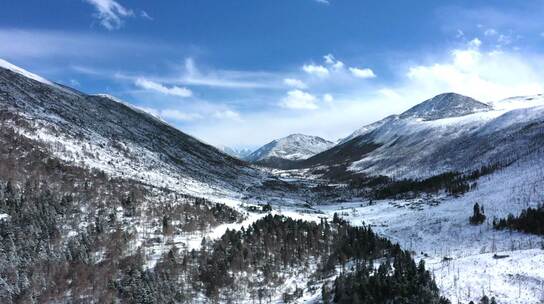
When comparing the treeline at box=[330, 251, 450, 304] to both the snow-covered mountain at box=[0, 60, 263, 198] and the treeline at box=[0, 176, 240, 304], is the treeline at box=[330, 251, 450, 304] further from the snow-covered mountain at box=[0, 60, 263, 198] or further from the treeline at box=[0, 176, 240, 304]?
the snow-covered mountain at box=[0, 60, 263, 198]

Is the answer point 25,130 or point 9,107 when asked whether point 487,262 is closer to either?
point 25,130

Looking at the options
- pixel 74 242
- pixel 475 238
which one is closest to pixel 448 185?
pixel 475 238

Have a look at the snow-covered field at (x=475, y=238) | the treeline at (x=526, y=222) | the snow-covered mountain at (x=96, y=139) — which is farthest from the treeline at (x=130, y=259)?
the snow-covered mountain at (x=96, y=139)

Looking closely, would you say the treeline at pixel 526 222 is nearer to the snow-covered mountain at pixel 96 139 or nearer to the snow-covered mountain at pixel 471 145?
the snow-covered mountain at pixel 471 145

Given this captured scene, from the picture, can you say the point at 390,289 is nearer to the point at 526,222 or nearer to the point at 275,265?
the point at 275,265

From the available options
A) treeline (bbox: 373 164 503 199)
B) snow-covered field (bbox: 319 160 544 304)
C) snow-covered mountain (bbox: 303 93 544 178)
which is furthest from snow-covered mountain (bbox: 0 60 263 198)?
snow-covered mountain (bbox: 303 93 544 178)
